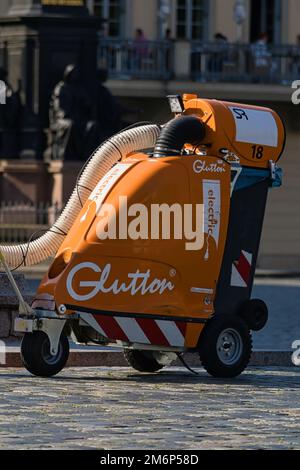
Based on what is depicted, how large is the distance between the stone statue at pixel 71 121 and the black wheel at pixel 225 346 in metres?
21.3

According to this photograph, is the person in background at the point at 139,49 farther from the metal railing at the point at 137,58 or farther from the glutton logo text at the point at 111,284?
the glutton logo text at the point at 111,284

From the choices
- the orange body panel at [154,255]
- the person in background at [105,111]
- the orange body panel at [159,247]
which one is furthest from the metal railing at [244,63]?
the orange body panel at [154,255]

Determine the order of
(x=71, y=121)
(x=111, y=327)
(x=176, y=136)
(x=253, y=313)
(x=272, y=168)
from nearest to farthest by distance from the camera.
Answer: (x=111, y=327), (x=176, y=136), (x=253, y=313), (x=272, y=168), (x=71, y=121)

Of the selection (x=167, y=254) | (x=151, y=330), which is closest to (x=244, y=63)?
(x=167, y=254)

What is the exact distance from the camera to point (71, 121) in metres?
37.1

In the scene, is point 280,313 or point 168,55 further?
point 168,55

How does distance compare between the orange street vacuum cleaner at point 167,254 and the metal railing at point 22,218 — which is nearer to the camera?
the orange street vacuum cleaner at point 167,254

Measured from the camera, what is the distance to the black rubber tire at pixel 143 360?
16391 mm

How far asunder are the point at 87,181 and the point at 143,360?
5.11ft

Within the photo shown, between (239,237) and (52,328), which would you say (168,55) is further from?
(52,328)

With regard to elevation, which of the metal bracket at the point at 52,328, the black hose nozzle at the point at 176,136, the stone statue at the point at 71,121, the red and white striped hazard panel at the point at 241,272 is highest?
the black hose nozzle at the point at 176,136

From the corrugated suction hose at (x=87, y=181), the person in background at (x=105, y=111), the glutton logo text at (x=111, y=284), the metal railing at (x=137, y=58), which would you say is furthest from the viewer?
the metal railing at (x=137, y=58)

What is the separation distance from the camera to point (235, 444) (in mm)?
11047
